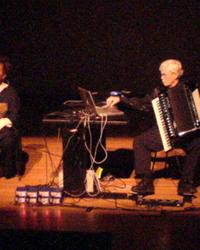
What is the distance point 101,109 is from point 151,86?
4.64 meters

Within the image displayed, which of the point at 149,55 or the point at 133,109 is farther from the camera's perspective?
the point at 149,55

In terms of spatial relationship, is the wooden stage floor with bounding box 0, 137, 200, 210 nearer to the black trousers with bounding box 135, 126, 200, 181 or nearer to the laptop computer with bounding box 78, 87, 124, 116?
the black trousers with bounding box 135, 126, 200, 181

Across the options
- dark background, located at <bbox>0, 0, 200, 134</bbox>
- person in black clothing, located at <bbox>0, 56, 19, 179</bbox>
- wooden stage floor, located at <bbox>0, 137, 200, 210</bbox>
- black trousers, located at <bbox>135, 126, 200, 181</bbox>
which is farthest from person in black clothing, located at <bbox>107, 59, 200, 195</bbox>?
dark background, located at <bbox>0, 0, 200, 134</bbox>

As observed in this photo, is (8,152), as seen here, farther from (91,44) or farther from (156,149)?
(91,44)

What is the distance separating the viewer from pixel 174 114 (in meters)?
4.47

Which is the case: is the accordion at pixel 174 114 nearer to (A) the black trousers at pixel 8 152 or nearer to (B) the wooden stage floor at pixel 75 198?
(B) the wooden stage floor at pixel 75 198

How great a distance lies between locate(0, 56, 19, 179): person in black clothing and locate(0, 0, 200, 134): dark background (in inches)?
133

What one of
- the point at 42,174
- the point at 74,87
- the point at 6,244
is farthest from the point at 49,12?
the point at 6,244

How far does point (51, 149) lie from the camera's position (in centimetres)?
630

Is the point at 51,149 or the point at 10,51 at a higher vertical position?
the point at 10,51

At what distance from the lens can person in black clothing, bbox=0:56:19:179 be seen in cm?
507

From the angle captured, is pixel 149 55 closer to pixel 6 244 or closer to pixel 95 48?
pixel 95 48

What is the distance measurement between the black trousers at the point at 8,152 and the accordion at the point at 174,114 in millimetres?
1487

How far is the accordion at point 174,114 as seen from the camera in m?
4.46
